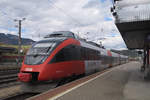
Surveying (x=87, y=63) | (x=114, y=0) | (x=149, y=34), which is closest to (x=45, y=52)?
(x=87, y=63)

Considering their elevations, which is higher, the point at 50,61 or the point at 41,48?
the point at 41,48

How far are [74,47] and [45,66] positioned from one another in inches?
115

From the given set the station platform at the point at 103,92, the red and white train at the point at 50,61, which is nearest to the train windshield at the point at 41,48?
the red and white train at the point at 50,61

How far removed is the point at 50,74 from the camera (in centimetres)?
766

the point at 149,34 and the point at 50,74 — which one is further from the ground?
the point at 149,34

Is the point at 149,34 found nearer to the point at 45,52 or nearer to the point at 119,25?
the point at 119,25

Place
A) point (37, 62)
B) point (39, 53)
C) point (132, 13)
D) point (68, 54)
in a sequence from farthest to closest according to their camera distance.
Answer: point (132, 13)
point (68, 54)
point (39, 53)
point (37, 62)

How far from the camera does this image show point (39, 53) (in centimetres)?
820

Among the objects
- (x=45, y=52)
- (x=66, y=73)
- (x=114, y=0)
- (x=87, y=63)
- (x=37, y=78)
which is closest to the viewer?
(x=37, y=78)

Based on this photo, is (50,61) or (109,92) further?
(50,61)

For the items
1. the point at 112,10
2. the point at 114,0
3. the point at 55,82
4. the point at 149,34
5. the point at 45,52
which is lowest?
the point at 55,82

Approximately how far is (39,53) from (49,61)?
0.84m

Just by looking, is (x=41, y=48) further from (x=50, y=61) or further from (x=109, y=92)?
(x=109, y=92)

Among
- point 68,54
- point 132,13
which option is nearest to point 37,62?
point 68,54
